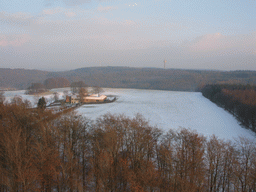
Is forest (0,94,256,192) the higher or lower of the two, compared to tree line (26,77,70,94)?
lower

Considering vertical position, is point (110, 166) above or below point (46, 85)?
below

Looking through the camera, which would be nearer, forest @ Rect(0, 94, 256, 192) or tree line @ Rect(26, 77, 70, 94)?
forest @ Rect(0, 94, 256, 192)

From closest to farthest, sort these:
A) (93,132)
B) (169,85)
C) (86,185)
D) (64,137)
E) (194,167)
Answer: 1. (194,167)
2. (86,185)
3. (64,137)
4. (93,132)
5. (169,85)

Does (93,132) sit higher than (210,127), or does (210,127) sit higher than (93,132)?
(93,132)

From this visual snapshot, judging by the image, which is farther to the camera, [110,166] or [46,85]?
[46,85]

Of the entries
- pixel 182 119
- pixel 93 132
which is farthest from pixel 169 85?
pixel 93 132

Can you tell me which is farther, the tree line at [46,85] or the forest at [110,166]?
the tree line at [46,85]

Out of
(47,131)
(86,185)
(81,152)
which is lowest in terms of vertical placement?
(86,185)

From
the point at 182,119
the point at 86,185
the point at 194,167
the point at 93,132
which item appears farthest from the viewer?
the point at 182,119

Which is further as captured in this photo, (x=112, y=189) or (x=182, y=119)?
(x=182, y=119)

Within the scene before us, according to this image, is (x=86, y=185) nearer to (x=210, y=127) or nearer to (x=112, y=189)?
(x=112, y=189)

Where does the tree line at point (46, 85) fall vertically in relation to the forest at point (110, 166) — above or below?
above
